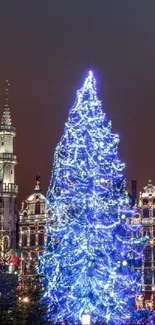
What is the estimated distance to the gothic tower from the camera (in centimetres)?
7582

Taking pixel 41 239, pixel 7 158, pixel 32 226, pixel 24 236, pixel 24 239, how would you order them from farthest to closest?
pixel 7 158
pixel 24 236
pixel 24 239
pixel 32 226
pixel 41 239

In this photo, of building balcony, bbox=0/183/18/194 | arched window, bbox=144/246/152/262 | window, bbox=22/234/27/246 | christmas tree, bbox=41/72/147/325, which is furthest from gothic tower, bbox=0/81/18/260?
christmas tree, bbox=41/72/147/325

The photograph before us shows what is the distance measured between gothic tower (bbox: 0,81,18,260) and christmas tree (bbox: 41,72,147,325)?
43703 millimetres

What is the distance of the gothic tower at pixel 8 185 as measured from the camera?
75.8 meters

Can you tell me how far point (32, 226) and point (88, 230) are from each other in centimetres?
4115

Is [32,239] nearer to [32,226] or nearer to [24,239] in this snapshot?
[24,239]

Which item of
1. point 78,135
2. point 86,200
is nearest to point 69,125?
point 78,135

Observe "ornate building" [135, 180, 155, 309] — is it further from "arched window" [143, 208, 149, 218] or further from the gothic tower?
the gothic tower

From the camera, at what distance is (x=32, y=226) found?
71125 millimetres

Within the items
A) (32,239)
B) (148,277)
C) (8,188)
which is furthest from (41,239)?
(148,277)

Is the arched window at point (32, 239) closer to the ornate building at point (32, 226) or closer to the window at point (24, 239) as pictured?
the ornate building at point (32, 226)

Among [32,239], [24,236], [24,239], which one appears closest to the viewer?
[32,239]

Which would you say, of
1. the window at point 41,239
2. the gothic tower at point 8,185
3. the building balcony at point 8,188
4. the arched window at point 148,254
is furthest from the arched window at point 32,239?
the arched window at point 148,254

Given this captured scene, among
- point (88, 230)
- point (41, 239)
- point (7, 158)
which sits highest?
point (7, 158)
